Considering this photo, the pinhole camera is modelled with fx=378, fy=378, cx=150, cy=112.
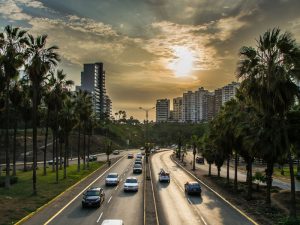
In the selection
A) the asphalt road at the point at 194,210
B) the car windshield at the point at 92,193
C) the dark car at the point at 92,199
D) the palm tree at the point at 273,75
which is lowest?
the asphalt road at the point at 194,210

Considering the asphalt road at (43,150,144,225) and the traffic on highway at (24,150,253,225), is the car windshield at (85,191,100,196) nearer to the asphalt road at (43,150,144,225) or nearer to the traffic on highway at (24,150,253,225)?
the traffic on highway at (24,150,253,225)

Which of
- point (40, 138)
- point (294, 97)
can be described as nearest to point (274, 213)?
point (294, 97)

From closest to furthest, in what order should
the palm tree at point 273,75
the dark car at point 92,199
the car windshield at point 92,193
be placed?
the palm tree at point 273,75 → the dark car at point 92,199 → the car windshield at point 92,193

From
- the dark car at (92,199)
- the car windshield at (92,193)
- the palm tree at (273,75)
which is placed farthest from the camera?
the car windshield at (92,193)

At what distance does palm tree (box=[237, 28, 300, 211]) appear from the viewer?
2628cm

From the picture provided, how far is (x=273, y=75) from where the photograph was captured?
86.7 feet

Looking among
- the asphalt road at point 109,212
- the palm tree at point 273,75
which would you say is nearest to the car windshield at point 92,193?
the asphalt road at point 109,212

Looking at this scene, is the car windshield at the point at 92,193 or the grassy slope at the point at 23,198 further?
the car windshield at the point at 92,193

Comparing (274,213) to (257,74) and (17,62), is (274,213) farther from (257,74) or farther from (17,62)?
(17,62)

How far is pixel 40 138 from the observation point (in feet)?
420

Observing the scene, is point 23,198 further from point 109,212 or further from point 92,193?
point 109,212

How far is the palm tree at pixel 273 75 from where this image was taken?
26.3 meters

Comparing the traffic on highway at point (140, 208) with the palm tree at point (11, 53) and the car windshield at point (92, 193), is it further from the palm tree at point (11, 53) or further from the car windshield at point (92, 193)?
the palm tree at point (11, 53)

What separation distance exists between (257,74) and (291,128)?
5.73 meters
